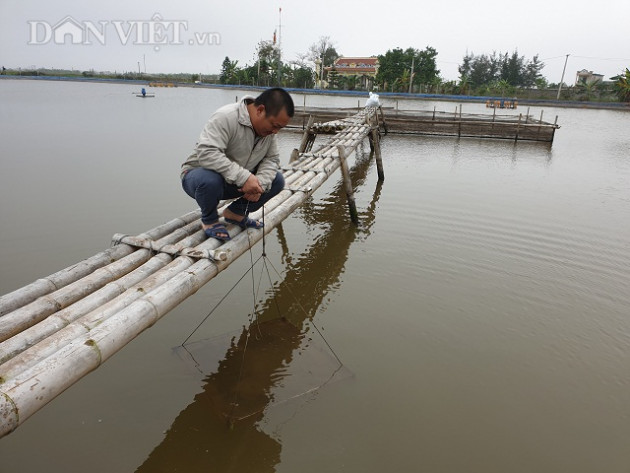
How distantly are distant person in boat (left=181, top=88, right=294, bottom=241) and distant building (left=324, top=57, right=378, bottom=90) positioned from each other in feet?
202

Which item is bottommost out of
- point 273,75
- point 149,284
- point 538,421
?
point 538,421

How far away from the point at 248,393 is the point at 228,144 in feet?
6.50

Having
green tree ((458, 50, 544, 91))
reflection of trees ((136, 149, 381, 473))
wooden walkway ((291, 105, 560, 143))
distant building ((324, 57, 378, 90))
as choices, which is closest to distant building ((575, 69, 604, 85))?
green tree ((458, 50, 544, 91))

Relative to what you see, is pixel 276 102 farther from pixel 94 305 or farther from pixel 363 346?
pixel 363 346

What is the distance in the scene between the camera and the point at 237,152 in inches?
132

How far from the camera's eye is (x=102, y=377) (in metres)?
3.47

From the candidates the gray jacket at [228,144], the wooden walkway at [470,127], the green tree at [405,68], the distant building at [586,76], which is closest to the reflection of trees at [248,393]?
the gray jacket at [228,144]

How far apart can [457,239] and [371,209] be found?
2168 mm

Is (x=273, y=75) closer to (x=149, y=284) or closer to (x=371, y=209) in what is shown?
(x=371, y=209)

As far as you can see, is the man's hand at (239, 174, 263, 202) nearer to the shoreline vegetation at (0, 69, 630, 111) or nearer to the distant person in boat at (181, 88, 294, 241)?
the distant person in boat at (181, 88, 294, 241)

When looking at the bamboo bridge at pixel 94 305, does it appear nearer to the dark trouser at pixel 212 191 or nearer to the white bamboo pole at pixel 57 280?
the white bamboo pole at pixel 57 280

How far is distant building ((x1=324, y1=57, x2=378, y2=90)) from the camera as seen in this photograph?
2445 inches

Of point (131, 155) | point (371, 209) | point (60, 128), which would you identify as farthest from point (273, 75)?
point (371, 209)

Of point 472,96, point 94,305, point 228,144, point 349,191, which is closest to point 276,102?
point 228,144
